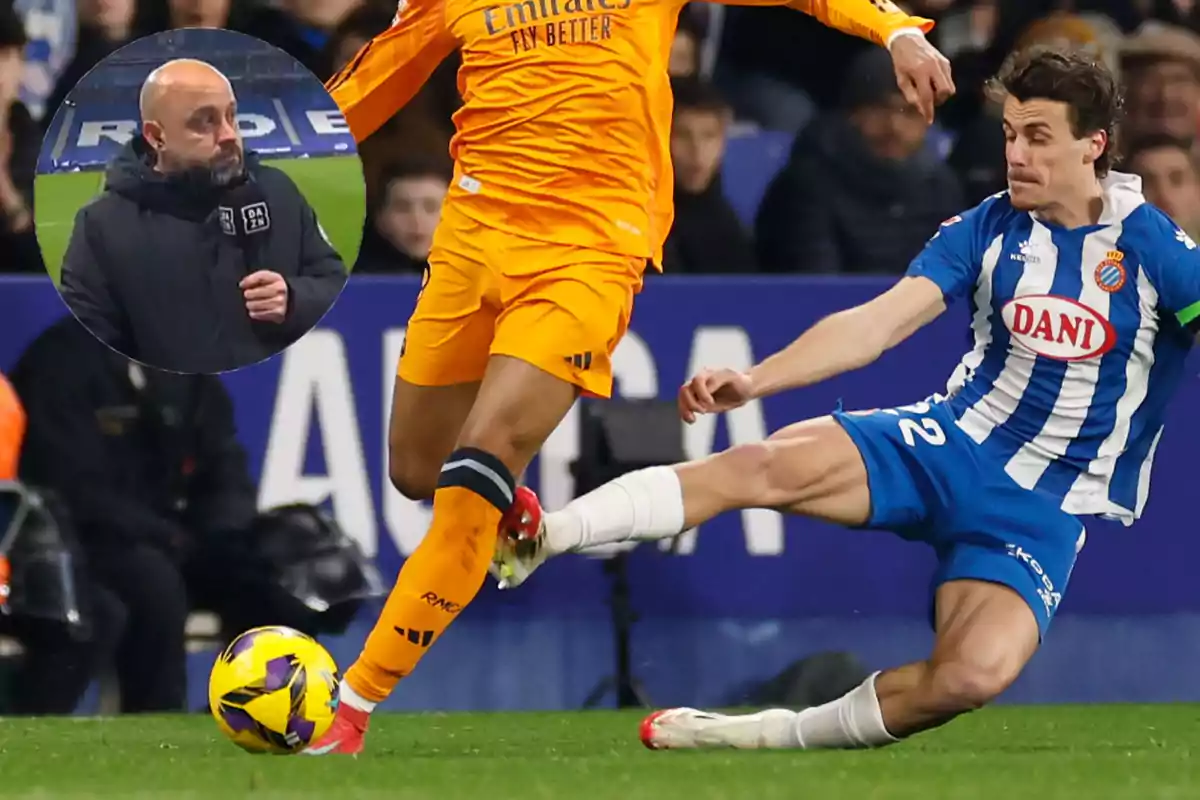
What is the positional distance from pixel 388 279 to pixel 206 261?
1405 millimetres

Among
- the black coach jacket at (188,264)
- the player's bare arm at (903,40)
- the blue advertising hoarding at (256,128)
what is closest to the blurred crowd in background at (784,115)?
the black coach jacket at (188,264)

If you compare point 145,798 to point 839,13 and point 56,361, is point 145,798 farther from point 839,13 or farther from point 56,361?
point 56,361

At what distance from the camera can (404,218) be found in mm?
8242

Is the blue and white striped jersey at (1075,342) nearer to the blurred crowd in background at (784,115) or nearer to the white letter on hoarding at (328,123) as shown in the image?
the white letter on hoarding at (328,123)

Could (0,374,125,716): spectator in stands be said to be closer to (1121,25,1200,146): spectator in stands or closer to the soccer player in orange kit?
the soccer player in orange kit

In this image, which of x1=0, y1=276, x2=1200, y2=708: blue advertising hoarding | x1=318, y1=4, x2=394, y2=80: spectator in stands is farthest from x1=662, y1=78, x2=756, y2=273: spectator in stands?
x1=318, y1=4, x2=394, y2=80: spectator in stands

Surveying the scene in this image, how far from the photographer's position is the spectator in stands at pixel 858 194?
8617 mm

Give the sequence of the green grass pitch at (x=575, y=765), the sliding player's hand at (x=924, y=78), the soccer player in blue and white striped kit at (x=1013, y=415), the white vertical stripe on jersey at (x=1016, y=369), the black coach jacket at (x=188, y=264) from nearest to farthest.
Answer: the green grass pitch at (x=575, y=765)
the sliding player's hand at (x=924, y=78)
the soccer player in blue and white striped kit at (x=1013, y=415)
the white vertical stripe on jersey at (x=1016, y=369)
the black coach jacket at (x=188, y=264)

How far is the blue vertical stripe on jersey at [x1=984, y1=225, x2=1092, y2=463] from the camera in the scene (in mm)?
5969

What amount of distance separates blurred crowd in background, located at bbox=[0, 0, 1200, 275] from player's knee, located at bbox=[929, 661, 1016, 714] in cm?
309

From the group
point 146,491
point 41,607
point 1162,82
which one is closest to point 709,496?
point 146,491

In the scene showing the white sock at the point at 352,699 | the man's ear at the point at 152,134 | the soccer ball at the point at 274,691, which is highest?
the man's ear at the point at 152,134

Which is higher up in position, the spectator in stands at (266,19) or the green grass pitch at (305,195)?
the green grass pitch at (305,195)

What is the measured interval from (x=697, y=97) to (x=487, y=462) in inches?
127
